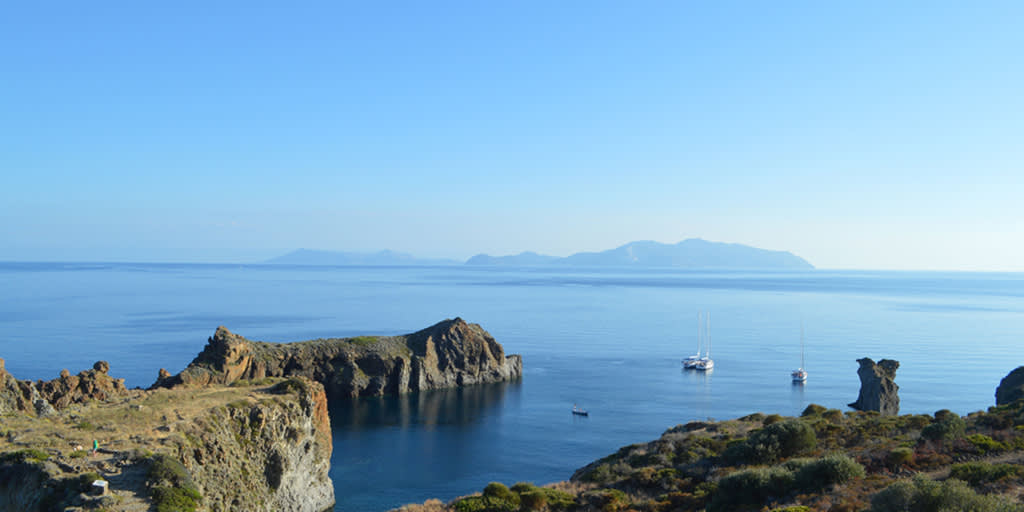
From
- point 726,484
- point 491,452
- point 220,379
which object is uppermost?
point 726,484

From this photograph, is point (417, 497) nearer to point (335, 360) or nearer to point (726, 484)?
point (726, 484)

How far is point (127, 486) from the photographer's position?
26.7 meters

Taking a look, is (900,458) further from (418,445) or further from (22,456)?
(418,445)

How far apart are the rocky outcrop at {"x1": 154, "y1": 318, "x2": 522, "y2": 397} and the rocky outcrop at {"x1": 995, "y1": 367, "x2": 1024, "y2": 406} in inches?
2509

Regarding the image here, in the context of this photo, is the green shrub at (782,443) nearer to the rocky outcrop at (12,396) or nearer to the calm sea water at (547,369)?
the calm sea water at (547,369)

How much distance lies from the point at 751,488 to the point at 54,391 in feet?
164

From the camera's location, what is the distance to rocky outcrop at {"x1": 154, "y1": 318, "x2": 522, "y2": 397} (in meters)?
72.9

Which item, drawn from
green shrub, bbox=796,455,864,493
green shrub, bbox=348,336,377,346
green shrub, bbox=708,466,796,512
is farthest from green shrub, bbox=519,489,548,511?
green shrub, bbox=348,336,377,346

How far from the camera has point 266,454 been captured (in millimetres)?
38000

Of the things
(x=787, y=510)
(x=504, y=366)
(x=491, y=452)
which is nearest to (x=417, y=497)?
(x=491, y=452)

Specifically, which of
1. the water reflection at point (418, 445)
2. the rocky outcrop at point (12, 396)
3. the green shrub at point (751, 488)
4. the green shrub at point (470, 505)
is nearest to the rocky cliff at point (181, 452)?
the rocky outcrop at point (12, 396)

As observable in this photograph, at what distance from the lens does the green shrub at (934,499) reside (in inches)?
651

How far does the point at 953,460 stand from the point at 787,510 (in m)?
9.98

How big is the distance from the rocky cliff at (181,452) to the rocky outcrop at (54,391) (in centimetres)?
372
